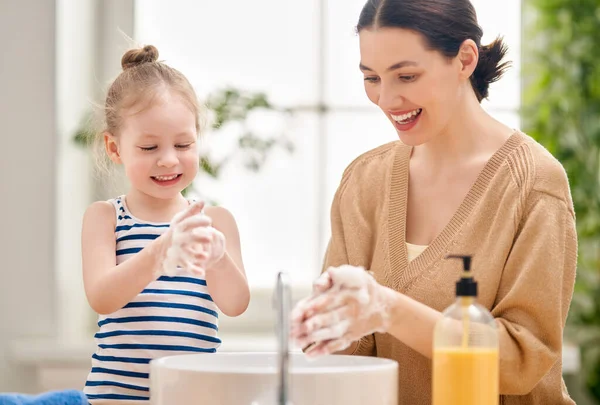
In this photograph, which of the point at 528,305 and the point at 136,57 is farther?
the point at 136,57

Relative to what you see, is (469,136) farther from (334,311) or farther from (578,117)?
(578,117)

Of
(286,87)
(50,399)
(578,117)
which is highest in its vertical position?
(286,87)

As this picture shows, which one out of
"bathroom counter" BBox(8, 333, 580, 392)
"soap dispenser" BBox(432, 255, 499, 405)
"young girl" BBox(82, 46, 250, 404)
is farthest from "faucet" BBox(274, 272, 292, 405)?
"bathroom counter" BBox(8, 333, 580, 392)

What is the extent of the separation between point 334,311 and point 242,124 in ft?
5.78

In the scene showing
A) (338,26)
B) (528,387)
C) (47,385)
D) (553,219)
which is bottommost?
(47,385)

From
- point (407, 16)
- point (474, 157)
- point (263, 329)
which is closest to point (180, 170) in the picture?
point (407, 16)

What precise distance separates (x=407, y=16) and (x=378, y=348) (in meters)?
0.60

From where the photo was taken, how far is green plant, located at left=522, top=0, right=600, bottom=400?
2789 mm

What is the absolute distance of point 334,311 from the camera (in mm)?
1074

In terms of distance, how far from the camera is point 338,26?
291 cm

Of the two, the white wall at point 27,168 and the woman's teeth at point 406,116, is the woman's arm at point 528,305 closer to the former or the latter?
the woman's teeth at point 406,116

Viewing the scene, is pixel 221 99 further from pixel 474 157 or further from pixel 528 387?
pixel 528 387

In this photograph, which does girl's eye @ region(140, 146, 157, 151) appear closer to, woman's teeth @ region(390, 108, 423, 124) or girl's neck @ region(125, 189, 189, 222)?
girl's neck @ region(125, 189, 189, 222)

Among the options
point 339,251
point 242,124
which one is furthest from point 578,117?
point 339,251
